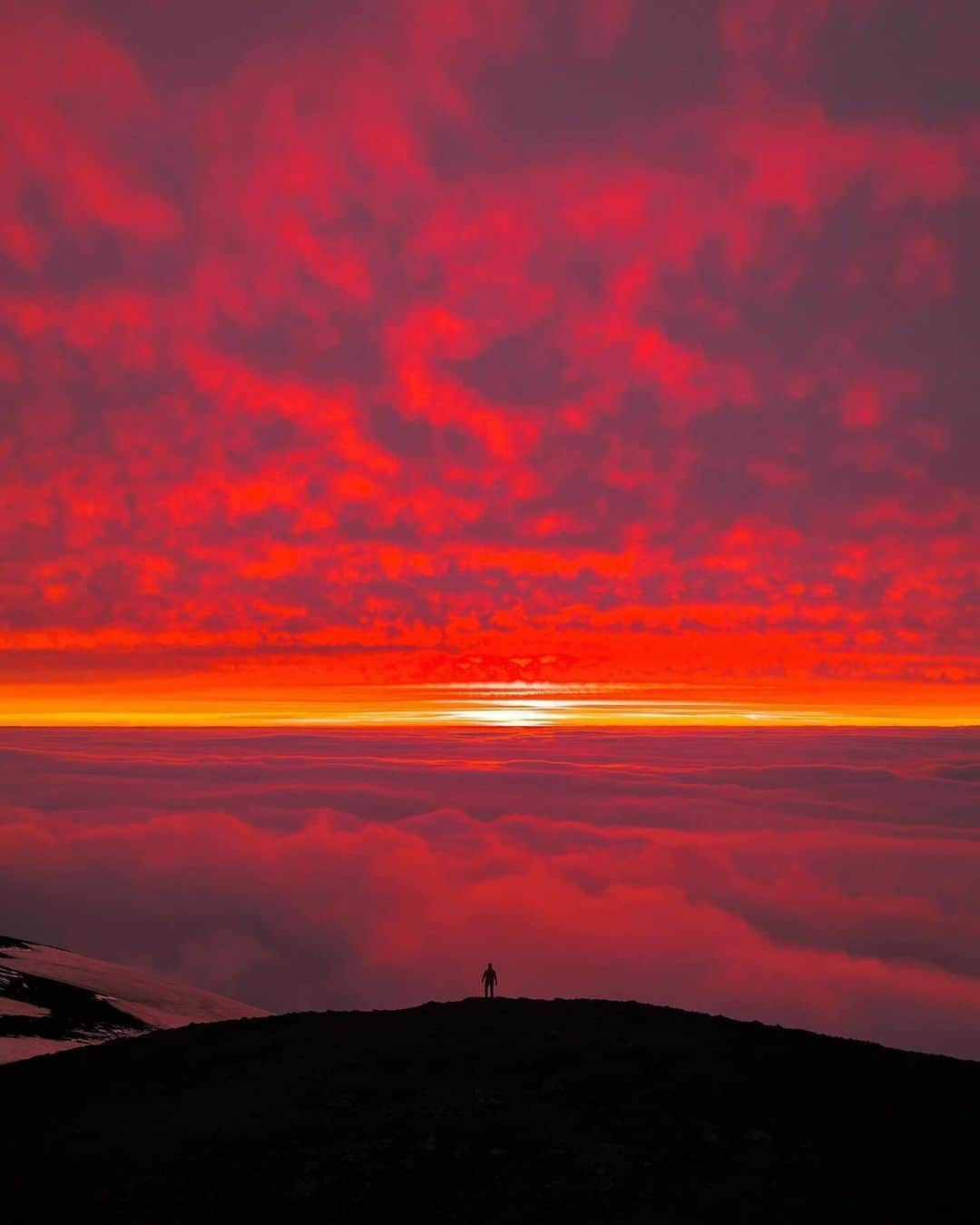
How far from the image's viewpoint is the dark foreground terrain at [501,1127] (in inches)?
923

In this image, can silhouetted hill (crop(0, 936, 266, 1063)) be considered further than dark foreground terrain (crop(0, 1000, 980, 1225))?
Yes

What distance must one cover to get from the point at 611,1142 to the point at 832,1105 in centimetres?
708

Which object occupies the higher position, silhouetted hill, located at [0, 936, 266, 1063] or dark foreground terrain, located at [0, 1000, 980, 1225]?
dark foreground terrain, located at [0, 1000, 980, 1225]

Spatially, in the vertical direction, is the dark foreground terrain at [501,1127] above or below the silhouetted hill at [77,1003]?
above

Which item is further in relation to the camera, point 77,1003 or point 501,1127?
point 77,1003

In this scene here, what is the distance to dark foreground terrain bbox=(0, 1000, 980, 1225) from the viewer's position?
76.9 ft

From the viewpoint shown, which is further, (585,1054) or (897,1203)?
(585,1054)

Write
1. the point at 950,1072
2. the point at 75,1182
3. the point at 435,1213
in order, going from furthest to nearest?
the point at 950,1072 → the point at 75,1182 → the point at 435,1213

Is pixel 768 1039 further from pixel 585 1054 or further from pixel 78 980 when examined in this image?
pixel 78 980

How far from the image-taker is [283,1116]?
2772cm

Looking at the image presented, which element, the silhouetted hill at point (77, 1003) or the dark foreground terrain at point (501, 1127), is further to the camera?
the silhouetted hill at point (77, 1003)

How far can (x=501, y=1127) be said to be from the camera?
88.3ft

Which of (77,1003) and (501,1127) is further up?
(501,1127)

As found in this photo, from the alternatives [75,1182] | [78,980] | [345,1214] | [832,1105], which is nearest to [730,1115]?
[832,1105]
